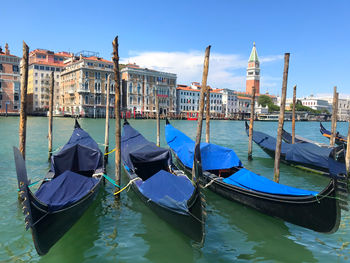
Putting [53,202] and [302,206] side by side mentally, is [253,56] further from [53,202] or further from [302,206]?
[53,202]

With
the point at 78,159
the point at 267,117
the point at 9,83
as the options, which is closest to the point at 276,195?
the point at 78,159

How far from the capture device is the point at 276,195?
5.25 meters

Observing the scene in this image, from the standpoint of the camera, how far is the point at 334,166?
696cm

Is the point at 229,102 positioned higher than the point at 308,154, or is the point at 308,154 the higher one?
the point at 229,102

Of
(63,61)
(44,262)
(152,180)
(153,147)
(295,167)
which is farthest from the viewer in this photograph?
(63,61)

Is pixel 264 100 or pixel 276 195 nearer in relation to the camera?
pixel 276 195

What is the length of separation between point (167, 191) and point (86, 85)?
45.9 m

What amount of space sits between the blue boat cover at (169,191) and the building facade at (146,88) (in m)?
45.8

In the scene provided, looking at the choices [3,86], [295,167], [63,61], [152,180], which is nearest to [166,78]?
[63,61]

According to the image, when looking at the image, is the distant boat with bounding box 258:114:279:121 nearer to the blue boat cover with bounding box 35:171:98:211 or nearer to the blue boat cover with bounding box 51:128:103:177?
the blue boat cover with bounding box 51:128:103:177

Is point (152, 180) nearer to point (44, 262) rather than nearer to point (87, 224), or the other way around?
point (87, 224)

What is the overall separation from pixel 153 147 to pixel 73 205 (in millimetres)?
3676

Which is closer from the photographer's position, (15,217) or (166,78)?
(15,217)

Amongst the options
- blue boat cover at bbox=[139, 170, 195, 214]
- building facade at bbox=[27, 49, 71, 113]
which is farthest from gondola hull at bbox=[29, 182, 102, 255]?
building facade at bbox=[27, 49, 71, 113]
